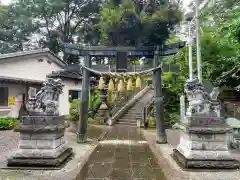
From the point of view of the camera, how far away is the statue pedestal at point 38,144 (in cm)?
675

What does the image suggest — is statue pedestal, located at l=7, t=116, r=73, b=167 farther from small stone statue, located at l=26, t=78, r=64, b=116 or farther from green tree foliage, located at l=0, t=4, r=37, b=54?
green tree foliage, located at l=0, t=4, r=37, b=54

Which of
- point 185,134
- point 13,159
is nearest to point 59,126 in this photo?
point 13,159

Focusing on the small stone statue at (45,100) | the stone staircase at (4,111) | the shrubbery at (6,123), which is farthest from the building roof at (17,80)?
the small stone statue at (45,100)

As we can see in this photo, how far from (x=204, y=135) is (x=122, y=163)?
2.58m

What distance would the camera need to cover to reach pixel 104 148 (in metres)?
9.69

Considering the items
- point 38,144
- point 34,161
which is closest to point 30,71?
point 38,144

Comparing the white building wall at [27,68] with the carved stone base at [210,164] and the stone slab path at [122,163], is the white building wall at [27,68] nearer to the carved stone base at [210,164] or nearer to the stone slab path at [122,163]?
the stone slab path at [122,163]

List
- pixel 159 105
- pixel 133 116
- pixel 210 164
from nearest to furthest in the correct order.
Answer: pixel 210 164 < pixel 159 105 < pixel 133 116

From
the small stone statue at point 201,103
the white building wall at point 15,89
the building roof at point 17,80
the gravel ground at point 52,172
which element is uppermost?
the building roof at point 17,80

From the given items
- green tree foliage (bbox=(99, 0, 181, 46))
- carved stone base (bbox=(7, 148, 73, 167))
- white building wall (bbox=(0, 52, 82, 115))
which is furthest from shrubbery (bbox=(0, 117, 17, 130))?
green tree foliage (bbox=(99, 0, 181, 46))

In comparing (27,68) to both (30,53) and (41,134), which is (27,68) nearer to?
(30,53)

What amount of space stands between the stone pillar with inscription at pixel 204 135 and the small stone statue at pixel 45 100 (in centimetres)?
410

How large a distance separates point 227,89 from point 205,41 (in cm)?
357

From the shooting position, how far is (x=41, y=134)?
277 inches
